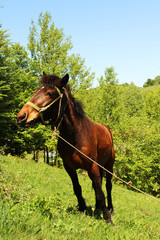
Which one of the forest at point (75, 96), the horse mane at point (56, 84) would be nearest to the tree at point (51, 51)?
the forest at point (75, 96)

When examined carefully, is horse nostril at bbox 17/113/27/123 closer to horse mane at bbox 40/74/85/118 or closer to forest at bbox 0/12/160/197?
horse mane at bbox 40/74/85/118

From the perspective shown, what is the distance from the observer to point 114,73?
2397cm

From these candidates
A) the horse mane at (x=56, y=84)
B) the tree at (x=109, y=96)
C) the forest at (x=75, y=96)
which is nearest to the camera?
the horse mane at (x=56, y=84)

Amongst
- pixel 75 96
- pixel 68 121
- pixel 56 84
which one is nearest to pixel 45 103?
pixel 56 84

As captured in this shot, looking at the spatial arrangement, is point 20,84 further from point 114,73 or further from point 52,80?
point 52,80

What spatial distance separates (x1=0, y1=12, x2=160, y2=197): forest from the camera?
17562 millimetres

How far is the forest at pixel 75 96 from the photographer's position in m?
17.6

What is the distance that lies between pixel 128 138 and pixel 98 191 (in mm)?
15729

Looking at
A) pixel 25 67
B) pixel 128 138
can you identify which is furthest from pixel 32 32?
pixel 128 138

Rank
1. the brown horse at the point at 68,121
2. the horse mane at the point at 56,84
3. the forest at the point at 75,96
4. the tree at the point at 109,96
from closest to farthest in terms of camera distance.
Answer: the brown horse at the point at 68,121
the horse mane at the point at 56,84
the forest at the point at 75,96
the tree at the point at 109,96

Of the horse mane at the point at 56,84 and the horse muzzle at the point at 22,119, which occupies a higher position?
the horse mane at the point at 56,84

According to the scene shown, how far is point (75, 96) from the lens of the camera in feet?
69.6

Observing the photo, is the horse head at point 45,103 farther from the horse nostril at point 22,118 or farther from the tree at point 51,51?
the tree at point 51,51

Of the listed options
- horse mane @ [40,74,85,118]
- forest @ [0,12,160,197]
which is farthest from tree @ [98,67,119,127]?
horse mane @ [40,74,85,118]
